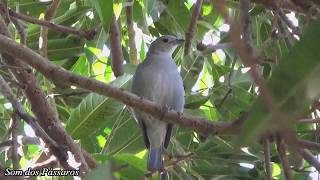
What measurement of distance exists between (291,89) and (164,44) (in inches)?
185

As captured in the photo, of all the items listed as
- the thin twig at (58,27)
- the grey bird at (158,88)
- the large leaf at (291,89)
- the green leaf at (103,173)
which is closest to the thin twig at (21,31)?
the thin twig at (58,27)

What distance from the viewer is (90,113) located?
10.7 feet

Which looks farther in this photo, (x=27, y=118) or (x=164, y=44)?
(x=164, y=44)

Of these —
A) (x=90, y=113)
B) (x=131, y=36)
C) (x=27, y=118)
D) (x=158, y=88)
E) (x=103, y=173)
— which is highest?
(x=131, y=36)

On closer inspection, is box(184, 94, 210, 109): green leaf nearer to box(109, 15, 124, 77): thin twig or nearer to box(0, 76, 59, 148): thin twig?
box(109, 15, 124, 77): thin twig

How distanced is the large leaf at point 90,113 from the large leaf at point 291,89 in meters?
2.49

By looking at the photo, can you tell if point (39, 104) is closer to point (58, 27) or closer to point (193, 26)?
point (58, 27)

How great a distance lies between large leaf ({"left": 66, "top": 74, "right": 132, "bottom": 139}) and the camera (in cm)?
326

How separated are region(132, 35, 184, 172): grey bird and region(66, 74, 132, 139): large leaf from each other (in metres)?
1.01

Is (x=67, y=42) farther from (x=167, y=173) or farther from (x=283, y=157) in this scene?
(x=283, y=157)

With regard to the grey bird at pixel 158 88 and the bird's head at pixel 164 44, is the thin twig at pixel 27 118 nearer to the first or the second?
the grey bird at pixel 158 88

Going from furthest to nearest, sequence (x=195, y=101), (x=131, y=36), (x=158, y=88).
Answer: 1. (x=158, y=88)
2. (x=131, y=36)
3. (x=195, y=101)

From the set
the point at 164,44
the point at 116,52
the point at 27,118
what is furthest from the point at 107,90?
the point at 164,44

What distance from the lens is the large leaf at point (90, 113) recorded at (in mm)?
3262
